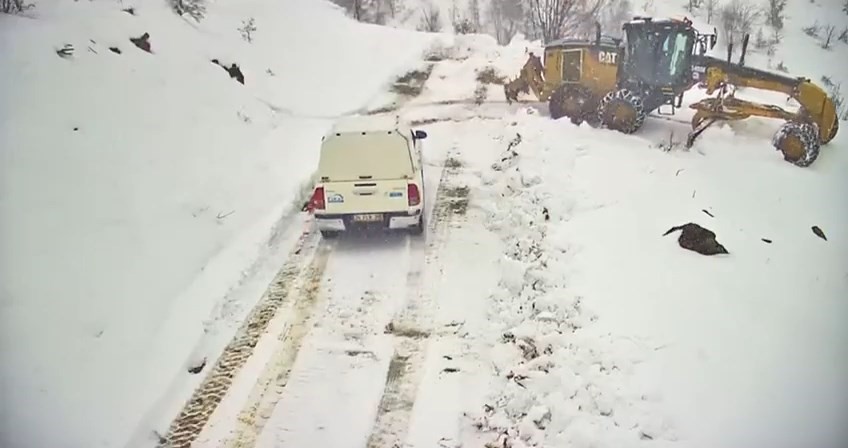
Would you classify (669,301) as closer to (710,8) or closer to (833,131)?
(833,131)

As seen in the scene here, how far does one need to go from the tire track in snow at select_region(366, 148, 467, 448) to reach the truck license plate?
63 cm

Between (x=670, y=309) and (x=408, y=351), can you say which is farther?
(x=408, y=351)

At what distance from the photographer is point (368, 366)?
6.75m

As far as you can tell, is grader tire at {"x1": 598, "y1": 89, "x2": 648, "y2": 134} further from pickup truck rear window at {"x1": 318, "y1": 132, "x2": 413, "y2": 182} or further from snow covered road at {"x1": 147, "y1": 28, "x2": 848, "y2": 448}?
pickup truck rear window at {"x1": 318, "y1": 132, "x2": 413, "y2": 182}

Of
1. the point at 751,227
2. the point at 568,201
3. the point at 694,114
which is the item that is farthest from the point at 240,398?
the point at 694,114

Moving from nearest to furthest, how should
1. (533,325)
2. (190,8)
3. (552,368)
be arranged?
(552,368)
(533,325)
(190,8)

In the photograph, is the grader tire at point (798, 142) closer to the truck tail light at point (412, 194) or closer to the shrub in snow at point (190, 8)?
the truck tail light at point (412, 194)

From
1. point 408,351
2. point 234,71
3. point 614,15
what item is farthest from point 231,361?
point 614,15

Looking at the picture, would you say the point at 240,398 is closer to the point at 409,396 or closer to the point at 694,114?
the point at 409,396

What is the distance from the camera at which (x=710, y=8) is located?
38.8 feet

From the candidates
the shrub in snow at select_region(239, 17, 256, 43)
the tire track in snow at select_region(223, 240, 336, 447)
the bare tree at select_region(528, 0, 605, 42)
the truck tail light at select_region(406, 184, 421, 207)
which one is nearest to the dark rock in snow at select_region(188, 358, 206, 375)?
the tire track in snow at select_region(223, 240, 336, 447)

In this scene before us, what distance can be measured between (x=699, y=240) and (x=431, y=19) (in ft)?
65.2

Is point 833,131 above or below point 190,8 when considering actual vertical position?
below

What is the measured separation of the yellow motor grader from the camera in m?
11.2
